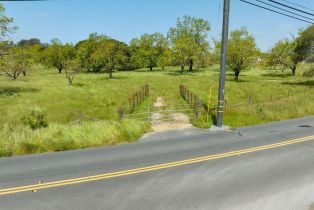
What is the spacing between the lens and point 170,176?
8.52 meters

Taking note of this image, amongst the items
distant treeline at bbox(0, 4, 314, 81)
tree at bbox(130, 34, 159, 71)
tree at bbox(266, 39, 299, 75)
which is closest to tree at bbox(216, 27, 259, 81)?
distant treeline at bbox(0, 4, 314, 81)

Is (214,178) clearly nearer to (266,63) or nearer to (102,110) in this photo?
(102,110)

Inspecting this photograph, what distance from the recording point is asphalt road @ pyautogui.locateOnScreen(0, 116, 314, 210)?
6.98m

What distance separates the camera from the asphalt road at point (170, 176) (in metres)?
6.98

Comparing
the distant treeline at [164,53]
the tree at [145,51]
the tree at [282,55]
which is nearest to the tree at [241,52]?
the distant treeline at [164,53]

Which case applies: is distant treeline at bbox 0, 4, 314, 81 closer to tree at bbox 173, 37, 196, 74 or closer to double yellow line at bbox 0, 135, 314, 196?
tree at bbox 173, 37, 196, 74

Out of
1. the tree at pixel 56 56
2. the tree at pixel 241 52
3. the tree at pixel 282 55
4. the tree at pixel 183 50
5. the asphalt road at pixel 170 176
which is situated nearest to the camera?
the asphalt road at pixel 170 176

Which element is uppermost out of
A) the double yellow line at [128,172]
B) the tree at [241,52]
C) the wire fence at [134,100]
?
the tree at [241,52]

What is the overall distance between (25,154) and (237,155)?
27.2ft

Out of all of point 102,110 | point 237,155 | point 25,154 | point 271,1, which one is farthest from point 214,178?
point 102,110

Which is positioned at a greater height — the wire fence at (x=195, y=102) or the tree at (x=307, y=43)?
the tree at (x=307, y=43)

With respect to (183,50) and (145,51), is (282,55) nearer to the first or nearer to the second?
(183,50)

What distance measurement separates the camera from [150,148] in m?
11.6

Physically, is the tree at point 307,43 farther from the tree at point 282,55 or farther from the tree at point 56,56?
the tree at point 56,56
